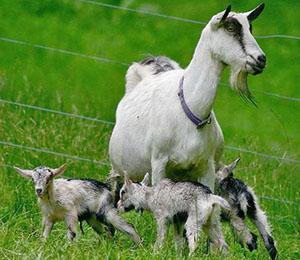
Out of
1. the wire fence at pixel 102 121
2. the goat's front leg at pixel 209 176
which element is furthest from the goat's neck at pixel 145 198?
the wire fence at pixel 102 121

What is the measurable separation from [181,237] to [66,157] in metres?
2.75

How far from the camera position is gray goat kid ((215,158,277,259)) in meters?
9.95

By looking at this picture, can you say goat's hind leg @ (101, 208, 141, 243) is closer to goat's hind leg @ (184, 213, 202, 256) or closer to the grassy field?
the grassy field

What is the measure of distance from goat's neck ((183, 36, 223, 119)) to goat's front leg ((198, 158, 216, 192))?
0.36m

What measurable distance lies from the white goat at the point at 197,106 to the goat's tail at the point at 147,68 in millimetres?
646

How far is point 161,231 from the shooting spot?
9.56 metres

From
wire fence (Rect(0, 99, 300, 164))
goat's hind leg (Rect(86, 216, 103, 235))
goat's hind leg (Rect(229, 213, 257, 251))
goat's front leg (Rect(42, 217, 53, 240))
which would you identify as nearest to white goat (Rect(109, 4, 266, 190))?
goat's hind leg (Rect(229, 213, 257, 251))

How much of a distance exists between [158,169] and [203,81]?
0.69m

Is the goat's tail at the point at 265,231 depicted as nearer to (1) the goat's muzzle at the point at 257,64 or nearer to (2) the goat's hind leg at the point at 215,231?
(2) the goat's hind leg at the point at 215,231

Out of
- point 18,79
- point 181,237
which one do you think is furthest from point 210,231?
point 18,79

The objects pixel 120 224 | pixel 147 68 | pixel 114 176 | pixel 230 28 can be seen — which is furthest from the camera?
pixel 147 68

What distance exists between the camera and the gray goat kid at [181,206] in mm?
9344

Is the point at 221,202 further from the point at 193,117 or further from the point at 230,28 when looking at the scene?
the point at 230,28

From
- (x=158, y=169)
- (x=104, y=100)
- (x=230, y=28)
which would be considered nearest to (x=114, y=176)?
(x=158, y=169)
